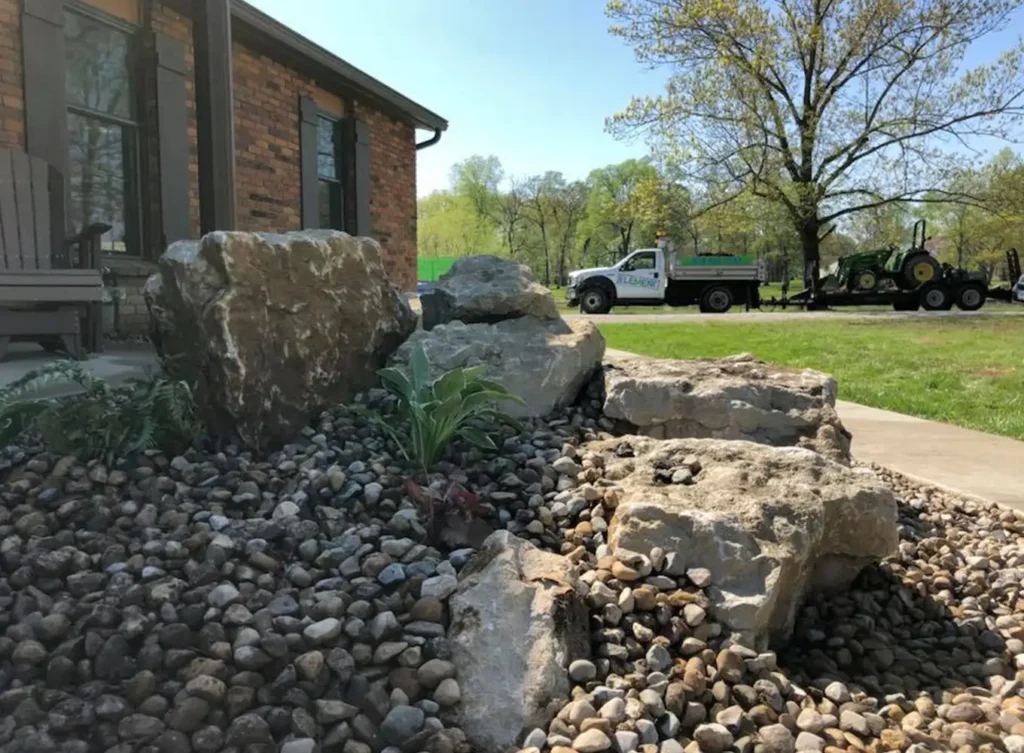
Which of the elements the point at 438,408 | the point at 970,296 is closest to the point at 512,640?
the point at 438,408

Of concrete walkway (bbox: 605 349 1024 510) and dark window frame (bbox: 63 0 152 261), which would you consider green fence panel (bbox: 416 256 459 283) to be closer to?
dark window frame (bbox: 63 0 152 261)

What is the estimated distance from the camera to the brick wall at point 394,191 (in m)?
10.2

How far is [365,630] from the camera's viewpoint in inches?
67.9

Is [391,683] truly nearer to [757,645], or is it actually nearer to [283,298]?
[757,645]

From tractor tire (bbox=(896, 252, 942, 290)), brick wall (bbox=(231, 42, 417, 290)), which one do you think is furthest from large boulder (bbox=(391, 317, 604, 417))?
tractor tire (bbox=(896, 252, 942, 290))

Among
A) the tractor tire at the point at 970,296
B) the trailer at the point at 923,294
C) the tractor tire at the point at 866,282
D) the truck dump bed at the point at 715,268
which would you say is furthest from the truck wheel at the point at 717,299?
the tractor tire at the point at 970,296

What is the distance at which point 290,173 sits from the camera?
8234 millimetres

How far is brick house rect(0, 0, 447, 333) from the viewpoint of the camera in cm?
518

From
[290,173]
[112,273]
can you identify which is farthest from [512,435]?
[290,173]

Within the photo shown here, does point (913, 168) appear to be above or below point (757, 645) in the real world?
above

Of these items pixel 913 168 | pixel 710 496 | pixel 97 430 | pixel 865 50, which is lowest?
pixel 710 496

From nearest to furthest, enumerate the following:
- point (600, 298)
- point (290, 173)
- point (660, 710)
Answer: point (660, 710) → point (290, 173) → point (600, 298)

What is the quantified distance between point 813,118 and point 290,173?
17890 millimetres

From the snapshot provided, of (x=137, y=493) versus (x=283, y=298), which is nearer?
(x=137, y=493)
